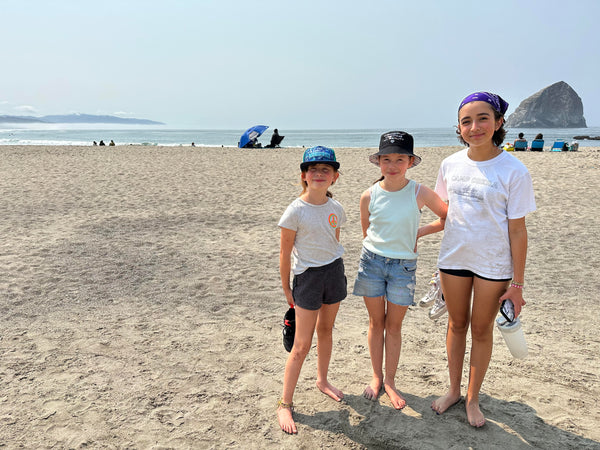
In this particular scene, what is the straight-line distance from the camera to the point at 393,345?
3.14 m

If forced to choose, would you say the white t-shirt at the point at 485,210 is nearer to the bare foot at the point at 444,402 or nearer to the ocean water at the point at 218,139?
the bare foot at the point at 444,402

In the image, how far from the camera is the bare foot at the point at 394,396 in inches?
123

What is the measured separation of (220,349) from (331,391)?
1201 millimetres

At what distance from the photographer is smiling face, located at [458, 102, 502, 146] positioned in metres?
2.57

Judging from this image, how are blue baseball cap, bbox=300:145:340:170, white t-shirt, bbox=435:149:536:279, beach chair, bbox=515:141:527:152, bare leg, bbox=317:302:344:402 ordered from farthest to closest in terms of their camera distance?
beach chair, bbox=515:141:527:152 → bare leg, bbox=317:302:344:402 → blue baseball cap, bbox=300:145:340:170 → white t-shirt, bbox=435:149:536:279

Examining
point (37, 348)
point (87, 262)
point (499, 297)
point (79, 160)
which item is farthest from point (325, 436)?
point (79, 160)

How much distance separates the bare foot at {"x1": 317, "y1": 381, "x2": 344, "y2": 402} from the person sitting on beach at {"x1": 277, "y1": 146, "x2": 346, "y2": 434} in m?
0.41

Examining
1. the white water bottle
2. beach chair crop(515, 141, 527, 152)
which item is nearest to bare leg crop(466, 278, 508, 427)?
the white water bottle

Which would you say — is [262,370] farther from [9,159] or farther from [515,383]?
[9,159]

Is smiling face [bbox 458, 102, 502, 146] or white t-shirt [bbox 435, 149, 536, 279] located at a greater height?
smiling face [bbox 458, 102, 502, 146]

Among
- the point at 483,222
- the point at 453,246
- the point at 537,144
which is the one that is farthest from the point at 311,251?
the point at 537,144

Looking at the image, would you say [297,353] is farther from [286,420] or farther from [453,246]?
[453,246]

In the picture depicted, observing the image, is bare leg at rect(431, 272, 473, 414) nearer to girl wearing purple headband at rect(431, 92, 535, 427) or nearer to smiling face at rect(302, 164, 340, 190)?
girl wearing purple headband at rect(431, 92, 535, 427)

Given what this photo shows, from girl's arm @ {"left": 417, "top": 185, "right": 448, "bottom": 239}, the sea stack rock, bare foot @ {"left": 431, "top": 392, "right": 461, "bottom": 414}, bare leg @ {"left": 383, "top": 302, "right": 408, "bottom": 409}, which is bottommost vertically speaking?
bare foot @ {"left": 431, "top": 392, "right": 461, "bottom": 414}
